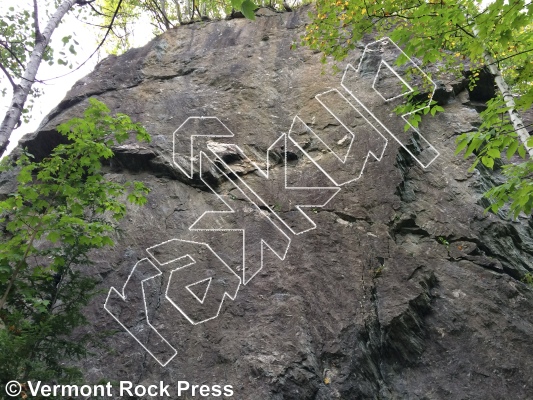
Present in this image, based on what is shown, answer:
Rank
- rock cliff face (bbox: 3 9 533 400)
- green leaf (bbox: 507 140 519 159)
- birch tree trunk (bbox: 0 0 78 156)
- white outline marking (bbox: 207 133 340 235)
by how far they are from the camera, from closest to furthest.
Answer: green leaf (bbox: 507 140 519 159) < birch tree trunk (bbox: 0 0 78 156) < rock cliff face (bbox: 3 9 533 400) < white outline marking (bbox: 207 133 340 235)

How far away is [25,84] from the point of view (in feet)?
17.3

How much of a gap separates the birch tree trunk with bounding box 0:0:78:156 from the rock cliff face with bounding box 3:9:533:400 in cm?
282

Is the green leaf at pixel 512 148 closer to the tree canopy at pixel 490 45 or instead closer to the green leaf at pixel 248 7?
the tree canopy at pixel 490 45

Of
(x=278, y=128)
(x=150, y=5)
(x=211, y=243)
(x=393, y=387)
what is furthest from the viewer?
(x=150, y=5)

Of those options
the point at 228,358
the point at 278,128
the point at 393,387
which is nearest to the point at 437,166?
the point at 278,128

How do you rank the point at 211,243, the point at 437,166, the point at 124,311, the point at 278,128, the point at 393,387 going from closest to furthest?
the point at 393,387 → the point at 124,311 → the point at 211,243 → the point at 437,166 → the point at 278,128

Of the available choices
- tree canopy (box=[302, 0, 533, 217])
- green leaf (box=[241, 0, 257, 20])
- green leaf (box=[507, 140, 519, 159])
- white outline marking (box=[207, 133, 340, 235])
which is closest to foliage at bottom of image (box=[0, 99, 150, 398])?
green leaf (box=[241, 0, 257, 20])

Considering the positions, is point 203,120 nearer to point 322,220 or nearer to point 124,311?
point 322,220

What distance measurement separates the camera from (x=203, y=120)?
30.8 ft

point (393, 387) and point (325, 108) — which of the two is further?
point (325, 108)

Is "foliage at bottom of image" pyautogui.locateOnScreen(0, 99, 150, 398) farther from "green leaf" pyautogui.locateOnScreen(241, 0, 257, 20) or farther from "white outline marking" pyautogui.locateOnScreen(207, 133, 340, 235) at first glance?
"white outline marking" pyautogui.locateOnScreen(207, 133, 340, 235)

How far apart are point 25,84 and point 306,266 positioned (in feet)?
15.4

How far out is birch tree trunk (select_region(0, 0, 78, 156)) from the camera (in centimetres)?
496

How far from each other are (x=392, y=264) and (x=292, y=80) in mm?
5262
